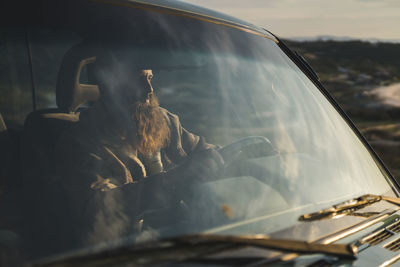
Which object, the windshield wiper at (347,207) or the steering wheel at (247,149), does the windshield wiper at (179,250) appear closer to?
the windshield wiper at (347,207)

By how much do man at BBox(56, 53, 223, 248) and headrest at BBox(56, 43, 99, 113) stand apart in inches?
2.7

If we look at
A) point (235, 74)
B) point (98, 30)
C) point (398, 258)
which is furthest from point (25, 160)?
point (398, 258)

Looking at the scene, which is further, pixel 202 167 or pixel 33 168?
pixel 202 167

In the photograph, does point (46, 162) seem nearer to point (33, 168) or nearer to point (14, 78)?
point (33, 168)

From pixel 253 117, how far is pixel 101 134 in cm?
67

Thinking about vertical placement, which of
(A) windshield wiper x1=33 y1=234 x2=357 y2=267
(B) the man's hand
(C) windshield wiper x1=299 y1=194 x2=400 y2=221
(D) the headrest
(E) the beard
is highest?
(D) the headrest

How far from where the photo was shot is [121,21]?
1.65m

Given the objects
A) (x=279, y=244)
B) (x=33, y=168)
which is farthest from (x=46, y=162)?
(x=279, y=244)

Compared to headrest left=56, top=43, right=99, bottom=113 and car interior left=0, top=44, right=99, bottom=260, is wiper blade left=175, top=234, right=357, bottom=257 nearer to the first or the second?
car interior left=0, top=44, right=99, bottom=260

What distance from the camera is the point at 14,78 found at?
164 cm

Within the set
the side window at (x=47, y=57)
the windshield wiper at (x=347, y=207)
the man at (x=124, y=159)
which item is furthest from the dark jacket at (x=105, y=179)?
the windshield wiper at (x=347, y=207)

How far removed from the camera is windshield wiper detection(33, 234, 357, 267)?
3.81ft

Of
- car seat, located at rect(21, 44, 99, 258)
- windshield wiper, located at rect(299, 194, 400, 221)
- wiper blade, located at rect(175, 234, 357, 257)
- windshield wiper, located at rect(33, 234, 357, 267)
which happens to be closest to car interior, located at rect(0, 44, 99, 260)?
car seat, located at rect(21, 44, 99, 258)

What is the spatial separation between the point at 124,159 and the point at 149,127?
0.17 meters
